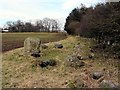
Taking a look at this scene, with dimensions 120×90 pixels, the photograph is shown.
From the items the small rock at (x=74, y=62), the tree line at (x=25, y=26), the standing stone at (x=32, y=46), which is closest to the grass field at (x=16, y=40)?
the standing stone at (x=32, y=46)

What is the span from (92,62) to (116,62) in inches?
42.4

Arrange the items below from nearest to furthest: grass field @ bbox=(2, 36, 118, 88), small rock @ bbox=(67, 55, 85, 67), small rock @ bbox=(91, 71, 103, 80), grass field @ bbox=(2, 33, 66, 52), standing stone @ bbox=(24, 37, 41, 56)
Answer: grass field @ bbox=(2, 36, 118, 88) → small rock @ bbox=(91, 71, 103, 80) → small rock @ bbox=(67, 55, 85, 67) → standing stone @ bbox=(24, 37, 41, 56) → grass field @ bbox=(2, 33, 66, 52)

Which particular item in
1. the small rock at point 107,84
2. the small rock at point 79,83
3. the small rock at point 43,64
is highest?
the small rock at point 43,64

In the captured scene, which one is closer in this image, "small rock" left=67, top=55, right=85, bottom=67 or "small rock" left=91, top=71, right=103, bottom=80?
"small rock" left=91, top=71, right=103, bottom=80

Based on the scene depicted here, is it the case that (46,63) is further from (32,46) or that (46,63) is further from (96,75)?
(32,46)

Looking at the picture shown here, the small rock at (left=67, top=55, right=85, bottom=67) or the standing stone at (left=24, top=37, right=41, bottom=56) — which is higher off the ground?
the standing stone at (left=24, top=37, right=41, bottom=56)

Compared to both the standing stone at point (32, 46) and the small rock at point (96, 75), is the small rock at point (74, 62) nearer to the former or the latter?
the small rock at point (96, 75)

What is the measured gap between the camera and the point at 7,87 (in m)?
9.59

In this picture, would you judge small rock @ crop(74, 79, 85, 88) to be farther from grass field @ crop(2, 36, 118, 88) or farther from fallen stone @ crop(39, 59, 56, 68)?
fallen stone @ crop(39, 59, 56, 68)

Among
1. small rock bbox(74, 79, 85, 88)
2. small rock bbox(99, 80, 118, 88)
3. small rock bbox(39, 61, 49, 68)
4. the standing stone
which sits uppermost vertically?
the standing stone

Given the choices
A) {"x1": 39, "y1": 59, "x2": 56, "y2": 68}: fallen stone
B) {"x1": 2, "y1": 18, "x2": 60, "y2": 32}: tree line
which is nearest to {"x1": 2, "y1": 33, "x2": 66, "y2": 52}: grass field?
{"x1": 39, "y1": 59, "x2": 56, "y2": 68}: fallen stone

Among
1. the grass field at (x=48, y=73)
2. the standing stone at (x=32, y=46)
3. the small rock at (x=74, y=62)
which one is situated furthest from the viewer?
the standing stone at (x=32, y=46)

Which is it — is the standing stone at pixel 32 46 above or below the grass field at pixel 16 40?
above

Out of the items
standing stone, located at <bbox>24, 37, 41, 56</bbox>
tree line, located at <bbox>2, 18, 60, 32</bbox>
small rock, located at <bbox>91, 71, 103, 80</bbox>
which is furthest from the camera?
tree line, located at <bbox>2, 18, 60, 32</bbox>
